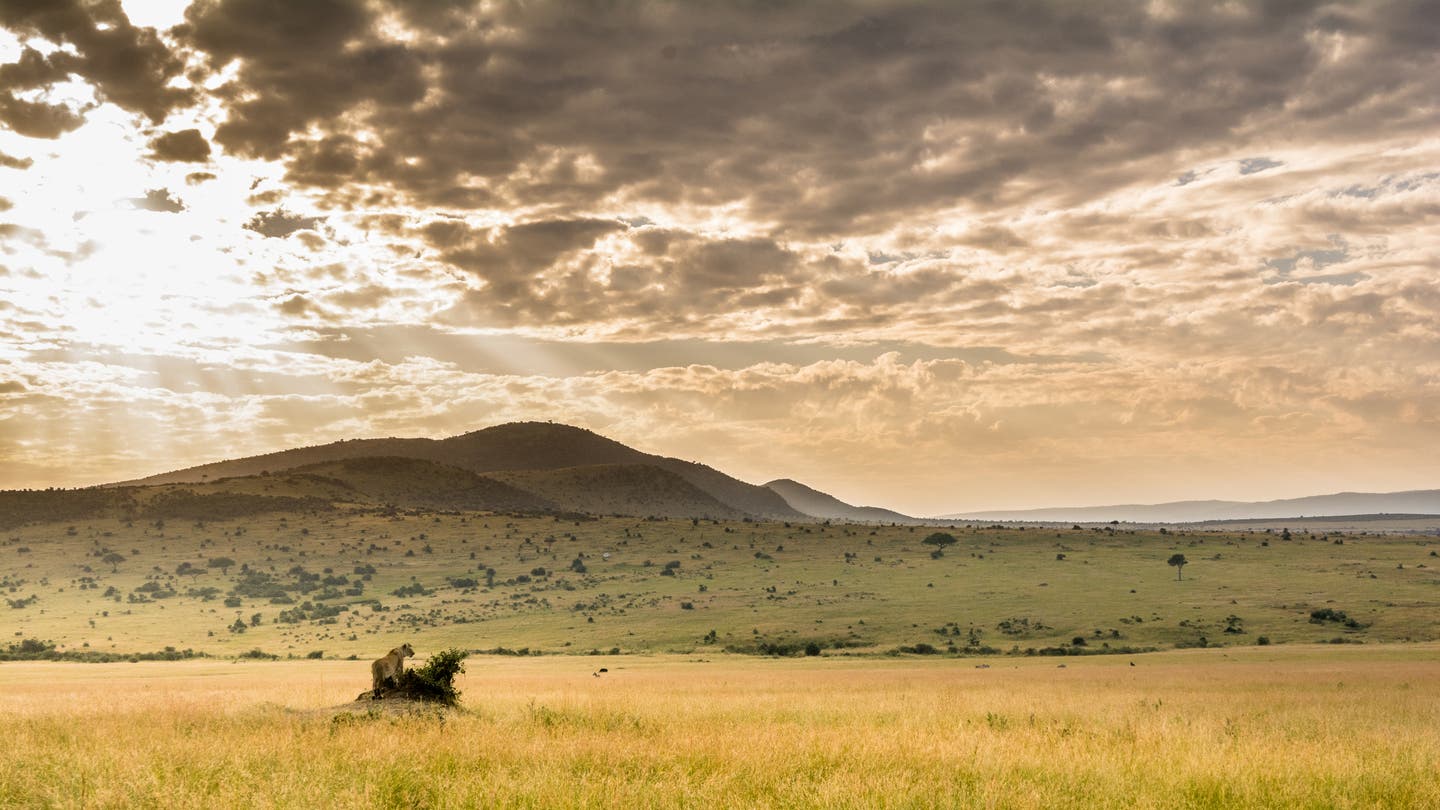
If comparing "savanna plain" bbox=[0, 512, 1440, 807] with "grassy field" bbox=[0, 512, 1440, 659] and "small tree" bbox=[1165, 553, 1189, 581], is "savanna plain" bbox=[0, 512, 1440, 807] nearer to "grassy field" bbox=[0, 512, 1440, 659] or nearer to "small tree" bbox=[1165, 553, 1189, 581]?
"grassy field" bbox=[0, 512, 1440, 659]

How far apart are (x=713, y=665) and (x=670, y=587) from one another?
170 feet

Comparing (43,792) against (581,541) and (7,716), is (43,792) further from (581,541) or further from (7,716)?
(581,541)

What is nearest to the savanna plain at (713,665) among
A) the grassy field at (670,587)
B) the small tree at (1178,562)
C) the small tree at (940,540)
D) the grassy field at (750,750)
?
the grassy field at (750,750)

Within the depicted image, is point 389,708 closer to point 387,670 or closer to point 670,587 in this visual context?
point 387,670

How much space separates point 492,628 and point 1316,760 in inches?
3230

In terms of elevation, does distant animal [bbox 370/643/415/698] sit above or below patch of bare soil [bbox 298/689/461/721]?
above

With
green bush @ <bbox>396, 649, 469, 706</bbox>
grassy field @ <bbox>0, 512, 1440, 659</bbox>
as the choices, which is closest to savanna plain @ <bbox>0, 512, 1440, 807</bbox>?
grassy field @ <bbox>0, 512, 1440, 659</bbox>

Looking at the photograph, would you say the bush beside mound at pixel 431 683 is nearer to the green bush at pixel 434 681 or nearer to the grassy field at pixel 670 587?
the green bush at pixel 434 681

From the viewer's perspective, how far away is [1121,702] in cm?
2972

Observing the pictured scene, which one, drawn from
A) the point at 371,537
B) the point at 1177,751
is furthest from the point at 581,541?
the point at 1177,751

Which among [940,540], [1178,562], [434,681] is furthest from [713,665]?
[940,540]

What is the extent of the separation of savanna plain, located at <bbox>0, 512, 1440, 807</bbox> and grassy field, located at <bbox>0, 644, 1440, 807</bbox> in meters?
0.10

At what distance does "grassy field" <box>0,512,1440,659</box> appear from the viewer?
258 feet

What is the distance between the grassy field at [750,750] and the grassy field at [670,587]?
137 feet
